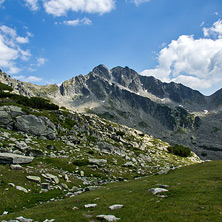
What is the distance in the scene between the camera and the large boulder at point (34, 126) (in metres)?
52.9

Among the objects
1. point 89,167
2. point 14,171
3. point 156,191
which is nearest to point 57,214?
point 156,191

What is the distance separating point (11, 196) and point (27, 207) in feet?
7.98

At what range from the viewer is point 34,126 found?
54969 millimetres

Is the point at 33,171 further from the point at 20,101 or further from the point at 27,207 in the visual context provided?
the point at 20,101

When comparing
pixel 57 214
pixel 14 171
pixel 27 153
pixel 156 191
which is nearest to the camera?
pixel 57 214

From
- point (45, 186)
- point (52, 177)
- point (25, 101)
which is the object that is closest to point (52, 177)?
point (52, 177)

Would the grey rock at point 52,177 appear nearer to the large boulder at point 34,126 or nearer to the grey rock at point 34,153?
the grey rock at point 34,153

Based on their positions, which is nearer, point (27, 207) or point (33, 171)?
point (27, 207)

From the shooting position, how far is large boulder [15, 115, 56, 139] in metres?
52.9

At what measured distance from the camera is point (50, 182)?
84.7ft

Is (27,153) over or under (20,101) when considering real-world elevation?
under

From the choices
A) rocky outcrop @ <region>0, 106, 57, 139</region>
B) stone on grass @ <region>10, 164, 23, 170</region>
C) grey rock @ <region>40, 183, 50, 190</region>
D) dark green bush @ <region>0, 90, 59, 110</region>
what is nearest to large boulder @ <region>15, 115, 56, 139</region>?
rocky outcrop @ <region>0, 106, 57, 139</region>

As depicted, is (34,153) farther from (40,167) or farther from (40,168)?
(40,168)

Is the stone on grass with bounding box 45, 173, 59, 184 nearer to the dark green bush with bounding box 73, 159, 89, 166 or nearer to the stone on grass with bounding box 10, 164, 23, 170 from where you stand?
the stone on grass with bounding box 10, 164, 23, 170
